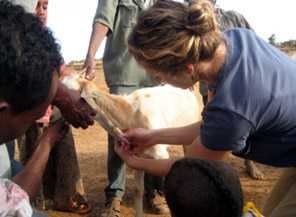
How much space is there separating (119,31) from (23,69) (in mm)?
4156

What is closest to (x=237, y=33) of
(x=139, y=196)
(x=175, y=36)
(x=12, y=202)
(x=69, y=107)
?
(x=175, y=36)

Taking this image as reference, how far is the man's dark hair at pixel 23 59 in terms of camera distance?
6.58 feet

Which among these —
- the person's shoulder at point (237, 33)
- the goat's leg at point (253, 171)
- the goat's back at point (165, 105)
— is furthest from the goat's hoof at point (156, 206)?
the person's shoulder at point (237, 33)

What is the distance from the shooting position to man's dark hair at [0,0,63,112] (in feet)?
6.58

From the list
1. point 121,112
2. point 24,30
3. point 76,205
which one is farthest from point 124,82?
point 24,30

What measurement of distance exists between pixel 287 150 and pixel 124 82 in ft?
10.7

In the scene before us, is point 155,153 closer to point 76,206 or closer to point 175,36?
point 76,206

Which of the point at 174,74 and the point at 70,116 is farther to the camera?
the point at 70,116

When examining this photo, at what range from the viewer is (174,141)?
12.7 ft

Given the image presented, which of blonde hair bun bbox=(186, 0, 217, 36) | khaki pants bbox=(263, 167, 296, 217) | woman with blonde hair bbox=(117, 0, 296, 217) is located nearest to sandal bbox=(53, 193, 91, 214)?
khaki pants bbox=(263, 167, 296, 217)

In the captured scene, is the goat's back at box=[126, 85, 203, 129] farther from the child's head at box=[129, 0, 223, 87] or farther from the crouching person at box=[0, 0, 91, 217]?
the crouching person at box=[0, 0, 91, 217]

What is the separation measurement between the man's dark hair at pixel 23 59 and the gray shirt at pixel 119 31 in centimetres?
383

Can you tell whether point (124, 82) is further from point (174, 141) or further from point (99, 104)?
point (174, 141)

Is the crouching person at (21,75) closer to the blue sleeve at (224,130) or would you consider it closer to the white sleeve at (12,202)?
the white sleeve at (12,202)
